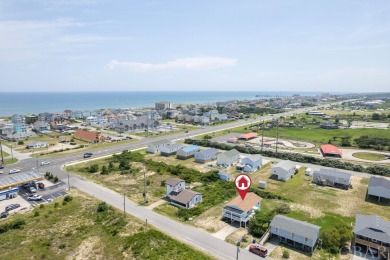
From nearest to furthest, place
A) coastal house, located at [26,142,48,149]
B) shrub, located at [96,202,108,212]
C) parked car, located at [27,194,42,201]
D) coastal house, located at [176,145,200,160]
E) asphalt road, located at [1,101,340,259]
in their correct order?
asphalt road, located at [1,101,340,259], shrub, located at [96,202,108,212], parked car, located at [27,194,42,201], coastal house, located at [176,145,200,160], coastal house, located at [26,142,48,149]

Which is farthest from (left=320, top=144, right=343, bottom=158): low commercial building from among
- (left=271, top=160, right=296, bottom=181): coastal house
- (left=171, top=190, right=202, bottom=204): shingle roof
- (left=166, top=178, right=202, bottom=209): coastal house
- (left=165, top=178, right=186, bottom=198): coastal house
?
(left=165, top=178, right=186, bottom=198): coastal house

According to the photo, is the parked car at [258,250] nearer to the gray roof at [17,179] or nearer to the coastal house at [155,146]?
the gray roof at [17,179]

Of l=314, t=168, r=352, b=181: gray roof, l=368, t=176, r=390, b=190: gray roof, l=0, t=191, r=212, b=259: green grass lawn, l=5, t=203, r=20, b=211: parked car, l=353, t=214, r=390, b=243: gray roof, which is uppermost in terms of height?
l=368, t=176, r=390, b=190: gray roof

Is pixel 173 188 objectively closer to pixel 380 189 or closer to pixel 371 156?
pixel 380 189

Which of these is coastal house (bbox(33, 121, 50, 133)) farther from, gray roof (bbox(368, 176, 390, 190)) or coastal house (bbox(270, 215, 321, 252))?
gray roof (bbox(368, 176, 390, 190))

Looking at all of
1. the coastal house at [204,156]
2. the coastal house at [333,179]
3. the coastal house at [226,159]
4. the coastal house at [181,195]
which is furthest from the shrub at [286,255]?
the coastal house at [204,156]

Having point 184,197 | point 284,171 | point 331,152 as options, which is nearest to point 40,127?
point 184,197
